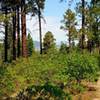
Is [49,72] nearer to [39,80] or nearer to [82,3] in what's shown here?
[39,80]

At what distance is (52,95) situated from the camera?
10.1m

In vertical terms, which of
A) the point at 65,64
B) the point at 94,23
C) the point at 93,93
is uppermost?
the point at 94,23

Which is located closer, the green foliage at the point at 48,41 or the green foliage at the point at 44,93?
the green foliage at the point at 44,93

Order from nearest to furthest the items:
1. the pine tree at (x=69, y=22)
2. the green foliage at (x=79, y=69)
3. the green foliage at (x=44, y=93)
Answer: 1. the green foliage at (x=44, y=93)
2. the green foliage at (x=79, y=69)
3. the pine tree at (x=69, y=22)

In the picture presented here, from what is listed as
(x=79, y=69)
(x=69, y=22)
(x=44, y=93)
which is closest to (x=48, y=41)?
(x=69, y=22)

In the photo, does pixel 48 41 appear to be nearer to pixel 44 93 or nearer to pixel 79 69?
pixel 79 69

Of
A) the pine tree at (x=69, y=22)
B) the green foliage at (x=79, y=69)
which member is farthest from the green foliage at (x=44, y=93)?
the pine tree at (x=69, y=22)

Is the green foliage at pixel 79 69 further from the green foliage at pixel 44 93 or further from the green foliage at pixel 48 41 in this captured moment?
the green foliage at pixel 48 41

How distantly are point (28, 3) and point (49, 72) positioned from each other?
19467mm


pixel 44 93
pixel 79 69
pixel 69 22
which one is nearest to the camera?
pixel 44 93

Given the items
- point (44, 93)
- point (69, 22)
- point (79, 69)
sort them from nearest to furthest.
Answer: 1. point (44, 93)
2. point (79, 69)
3. point (69, 22)

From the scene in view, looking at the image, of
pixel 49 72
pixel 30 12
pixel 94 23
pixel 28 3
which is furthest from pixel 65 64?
pixel 94 23

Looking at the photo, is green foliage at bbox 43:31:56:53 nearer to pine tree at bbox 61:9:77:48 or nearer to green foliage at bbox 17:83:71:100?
pine tree at bbox 61:9:77:48

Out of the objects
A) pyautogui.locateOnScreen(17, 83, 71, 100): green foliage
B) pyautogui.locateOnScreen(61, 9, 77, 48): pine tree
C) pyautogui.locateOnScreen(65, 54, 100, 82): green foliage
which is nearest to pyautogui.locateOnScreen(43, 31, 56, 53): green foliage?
pyautogui.locateOnScreen(61, 9, 77, 48): pine tree
